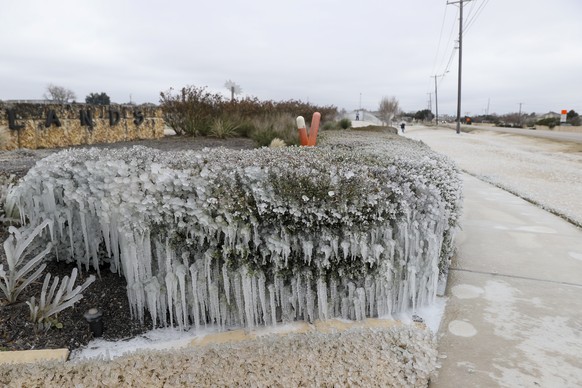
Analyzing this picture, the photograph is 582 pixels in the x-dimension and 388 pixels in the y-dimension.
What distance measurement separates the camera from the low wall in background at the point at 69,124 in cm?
827

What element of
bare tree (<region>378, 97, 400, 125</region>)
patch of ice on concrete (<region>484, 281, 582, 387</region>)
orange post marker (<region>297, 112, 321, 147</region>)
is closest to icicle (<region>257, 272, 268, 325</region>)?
patch of ice on concrete (<region>484, 281, 582, 387</region>)

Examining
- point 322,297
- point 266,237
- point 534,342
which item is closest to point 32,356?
point 266,237

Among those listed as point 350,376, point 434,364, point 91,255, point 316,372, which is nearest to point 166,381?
point 316,372

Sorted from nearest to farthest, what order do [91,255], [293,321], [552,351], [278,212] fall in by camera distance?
1. [552,351]
2. [278,212]
3. [293,321]
4. [91,255]

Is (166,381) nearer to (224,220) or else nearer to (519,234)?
(224,220)

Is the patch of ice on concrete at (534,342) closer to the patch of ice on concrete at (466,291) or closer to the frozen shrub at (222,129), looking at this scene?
the patch of ice on concrete at (466,291)

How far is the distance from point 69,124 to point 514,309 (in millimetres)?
9920

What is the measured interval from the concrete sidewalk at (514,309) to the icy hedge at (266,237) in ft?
1.33

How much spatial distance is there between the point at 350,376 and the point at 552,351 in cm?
117

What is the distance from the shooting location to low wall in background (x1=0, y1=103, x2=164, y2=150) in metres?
8.27

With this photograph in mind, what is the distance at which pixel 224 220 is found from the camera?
214 centimetres

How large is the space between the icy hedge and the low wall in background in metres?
7.21

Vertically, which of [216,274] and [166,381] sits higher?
[216,274]

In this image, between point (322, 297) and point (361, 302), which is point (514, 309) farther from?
point (322, 297)
